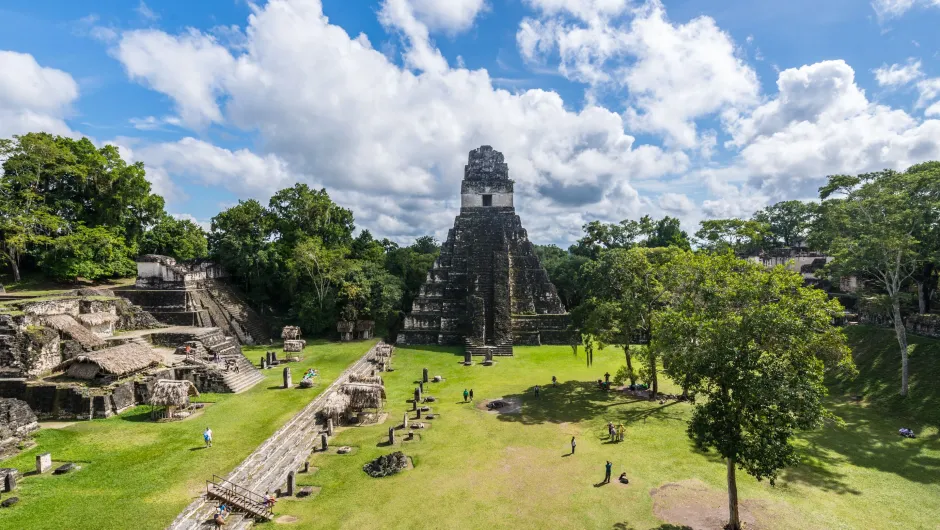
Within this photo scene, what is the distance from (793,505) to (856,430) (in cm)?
805

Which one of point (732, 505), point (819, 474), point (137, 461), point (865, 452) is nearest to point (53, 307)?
point (137, 461)

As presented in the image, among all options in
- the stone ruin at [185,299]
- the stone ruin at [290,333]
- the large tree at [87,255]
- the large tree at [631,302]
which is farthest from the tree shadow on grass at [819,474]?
the large tree at [87,255]

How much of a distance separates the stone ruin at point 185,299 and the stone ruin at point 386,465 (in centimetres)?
2032

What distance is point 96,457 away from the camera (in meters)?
13.0

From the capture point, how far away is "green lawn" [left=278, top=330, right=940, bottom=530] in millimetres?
10680

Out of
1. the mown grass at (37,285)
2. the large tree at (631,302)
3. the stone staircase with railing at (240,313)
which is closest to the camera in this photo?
the large tree at (631,302)

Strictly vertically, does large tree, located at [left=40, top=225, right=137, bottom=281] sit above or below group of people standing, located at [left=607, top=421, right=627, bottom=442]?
above

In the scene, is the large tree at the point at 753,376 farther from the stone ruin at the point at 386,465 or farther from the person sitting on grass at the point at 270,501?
the person sitting on grass at the point at 270,501

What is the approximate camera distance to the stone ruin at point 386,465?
12.7 m

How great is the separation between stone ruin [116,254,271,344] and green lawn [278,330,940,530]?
17.4 meters

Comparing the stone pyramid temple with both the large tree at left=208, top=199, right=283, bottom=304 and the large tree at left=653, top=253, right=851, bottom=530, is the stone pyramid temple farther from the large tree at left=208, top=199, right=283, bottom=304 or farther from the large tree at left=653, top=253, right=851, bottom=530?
the large tree at left=653, top=253, right=851, bottom=530

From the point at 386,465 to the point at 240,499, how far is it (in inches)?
150

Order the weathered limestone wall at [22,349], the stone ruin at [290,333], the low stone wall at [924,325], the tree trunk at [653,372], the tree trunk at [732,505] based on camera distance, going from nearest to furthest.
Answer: the tree trunk at [732,505], the weathered limestone wall at [22,349], the tree trunk at [653,372], the low stone wall at [924,325], the stone ruin at [290,333]

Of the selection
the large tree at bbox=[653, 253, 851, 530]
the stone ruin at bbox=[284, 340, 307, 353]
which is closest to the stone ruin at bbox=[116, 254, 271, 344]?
the stone ruin at bbox=[284, 340, 307, 353]
